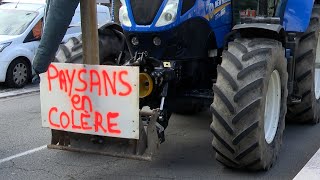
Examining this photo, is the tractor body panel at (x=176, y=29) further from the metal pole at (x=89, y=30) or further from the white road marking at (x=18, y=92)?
the white road marking at (x=18, y=92)

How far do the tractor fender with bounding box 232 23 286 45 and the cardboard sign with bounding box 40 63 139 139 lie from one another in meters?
1.22

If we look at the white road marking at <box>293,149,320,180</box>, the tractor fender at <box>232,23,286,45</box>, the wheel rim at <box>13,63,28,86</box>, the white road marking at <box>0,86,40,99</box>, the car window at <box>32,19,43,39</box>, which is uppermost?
the tractor fender at <box>232,23,286,45</box>

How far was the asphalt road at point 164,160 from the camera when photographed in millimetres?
4938

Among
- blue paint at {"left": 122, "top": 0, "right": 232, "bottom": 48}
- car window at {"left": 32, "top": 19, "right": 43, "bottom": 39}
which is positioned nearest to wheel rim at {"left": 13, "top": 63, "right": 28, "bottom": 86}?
car window at {"left": 32, "top": 19, "right": 43, "bottom": 39}

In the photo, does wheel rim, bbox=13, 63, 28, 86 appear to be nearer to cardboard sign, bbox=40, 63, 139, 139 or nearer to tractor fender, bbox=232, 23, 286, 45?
cardboard sign, bbox=40, 63, 139, 139

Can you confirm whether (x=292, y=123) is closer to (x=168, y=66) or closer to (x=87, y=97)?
(x=168, y=66)

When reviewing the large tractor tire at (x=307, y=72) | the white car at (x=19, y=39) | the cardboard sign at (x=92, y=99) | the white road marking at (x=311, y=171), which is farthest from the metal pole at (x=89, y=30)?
the white car at (x=19, y=39)

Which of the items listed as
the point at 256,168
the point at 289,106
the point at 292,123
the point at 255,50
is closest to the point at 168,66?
the point at 255,50

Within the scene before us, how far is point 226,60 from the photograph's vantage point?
15.1 ft

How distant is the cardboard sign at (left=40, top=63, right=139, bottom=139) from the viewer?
430 cm

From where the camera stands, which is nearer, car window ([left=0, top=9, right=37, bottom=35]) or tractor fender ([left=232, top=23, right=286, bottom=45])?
tractor fender ([left=232, top=23, right=286, bottom=45])

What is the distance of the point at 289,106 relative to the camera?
6.47 metres

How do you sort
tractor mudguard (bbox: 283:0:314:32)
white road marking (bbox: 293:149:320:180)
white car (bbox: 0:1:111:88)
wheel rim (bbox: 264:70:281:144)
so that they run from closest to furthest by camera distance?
1. white road marking (bbox: 293:149:320:180)
2. wheel rim (bbox: 264:70:281:144)
3. tractor mudguard (bbox: 283:0:314:32)
4. white car (bbox: 0:1:111:88)

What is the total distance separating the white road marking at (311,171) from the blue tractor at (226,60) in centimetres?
34
